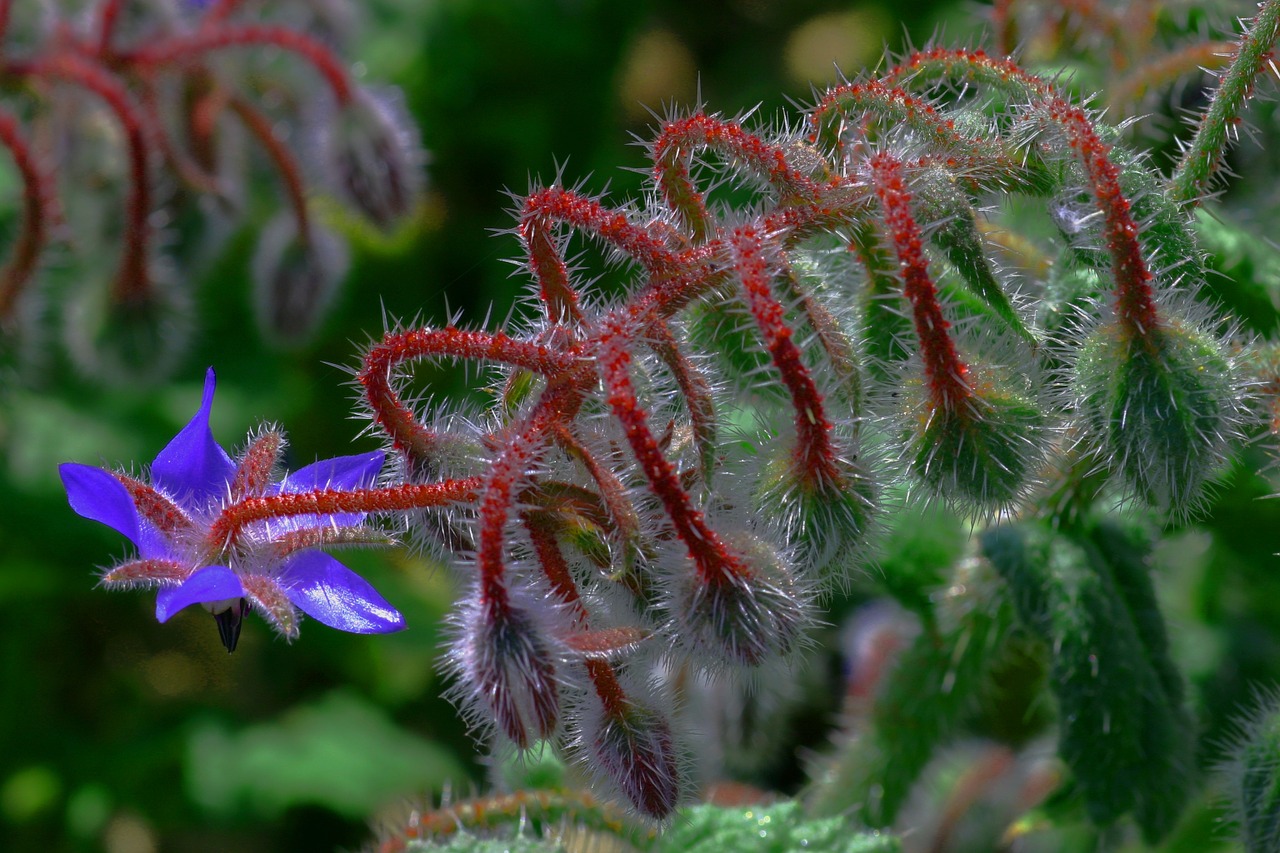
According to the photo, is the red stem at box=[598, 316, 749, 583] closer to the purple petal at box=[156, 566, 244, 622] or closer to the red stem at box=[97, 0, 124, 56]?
the purple petal at box=[156, 566, 244, 622]

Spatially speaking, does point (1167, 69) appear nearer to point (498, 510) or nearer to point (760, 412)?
point (760, 412)

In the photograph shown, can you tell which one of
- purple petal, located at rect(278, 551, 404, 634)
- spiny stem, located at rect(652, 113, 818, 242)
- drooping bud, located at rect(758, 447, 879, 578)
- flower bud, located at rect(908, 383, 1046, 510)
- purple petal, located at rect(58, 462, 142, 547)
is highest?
spiny stem, located at rect(652, 113, 818, 242)

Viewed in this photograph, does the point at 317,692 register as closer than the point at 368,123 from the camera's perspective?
No

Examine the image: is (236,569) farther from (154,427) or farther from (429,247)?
(429,247)

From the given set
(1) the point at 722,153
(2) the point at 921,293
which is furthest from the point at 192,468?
(2) the point at 921,293

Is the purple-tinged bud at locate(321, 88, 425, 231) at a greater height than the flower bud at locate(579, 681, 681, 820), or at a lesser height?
lesser

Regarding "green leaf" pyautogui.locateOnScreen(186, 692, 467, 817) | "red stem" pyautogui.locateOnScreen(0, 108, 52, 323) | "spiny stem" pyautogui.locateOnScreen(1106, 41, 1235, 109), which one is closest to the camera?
"spiny stem" pyautogui.locateOnScreen(1106, 41, 1235, 109)

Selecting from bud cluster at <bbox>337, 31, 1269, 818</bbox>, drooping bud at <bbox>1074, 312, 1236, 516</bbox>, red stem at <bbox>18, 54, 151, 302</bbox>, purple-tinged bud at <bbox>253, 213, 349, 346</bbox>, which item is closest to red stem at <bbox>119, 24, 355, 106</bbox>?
red stem at <bbox>18, 54, 151, 302</bbox>

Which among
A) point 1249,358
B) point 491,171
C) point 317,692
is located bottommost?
point 317,692

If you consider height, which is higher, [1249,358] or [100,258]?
[1249,358]

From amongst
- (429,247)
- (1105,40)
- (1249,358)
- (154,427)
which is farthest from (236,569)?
(429,247)
